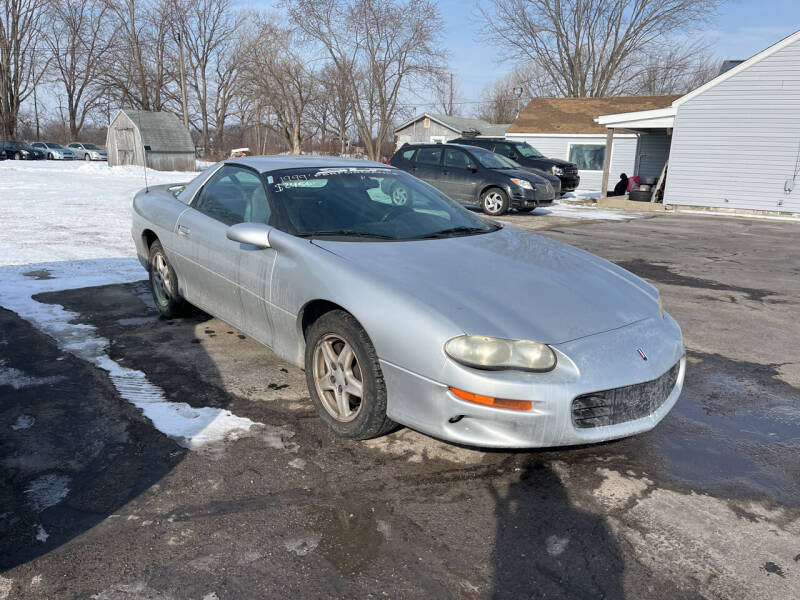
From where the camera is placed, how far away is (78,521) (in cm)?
244

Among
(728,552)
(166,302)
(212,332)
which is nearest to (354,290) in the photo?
(728,552)

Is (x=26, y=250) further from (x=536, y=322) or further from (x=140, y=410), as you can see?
(x=536, y=322)

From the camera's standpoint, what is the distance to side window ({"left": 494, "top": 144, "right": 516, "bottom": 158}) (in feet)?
60.1

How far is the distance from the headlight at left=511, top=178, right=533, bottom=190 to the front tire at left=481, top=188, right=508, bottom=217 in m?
0.38

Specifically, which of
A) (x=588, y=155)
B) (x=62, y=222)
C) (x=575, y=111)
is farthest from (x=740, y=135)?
(x=62, y=222)

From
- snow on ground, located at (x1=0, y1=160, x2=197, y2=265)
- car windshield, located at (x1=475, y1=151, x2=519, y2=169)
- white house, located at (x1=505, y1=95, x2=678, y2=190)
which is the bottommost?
snow on ground, located at (x1=0, y1=160, x2=197, y2=265)

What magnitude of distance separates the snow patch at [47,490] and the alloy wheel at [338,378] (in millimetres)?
1261

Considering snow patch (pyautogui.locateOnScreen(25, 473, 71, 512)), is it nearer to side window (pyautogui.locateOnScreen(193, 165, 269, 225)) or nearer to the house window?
side window (pyautogui.locateOnScreen(193, 165, 269, 225))

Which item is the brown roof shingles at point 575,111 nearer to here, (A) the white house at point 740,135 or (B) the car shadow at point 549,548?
(A) the white house at point 740,135

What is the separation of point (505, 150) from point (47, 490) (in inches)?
684

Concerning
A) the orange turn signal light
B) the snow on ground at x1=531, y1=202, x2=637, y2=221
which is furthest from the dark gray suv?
the orange turn signal light

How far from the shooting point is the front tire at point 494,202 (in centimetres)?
1363

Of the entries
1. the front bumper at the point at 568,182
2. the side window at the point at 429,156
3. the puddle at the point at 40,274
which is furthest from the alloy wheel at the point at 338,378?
the front bumper at the point at 568,182

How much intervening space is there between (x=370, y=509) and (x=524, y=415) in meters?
0.78
